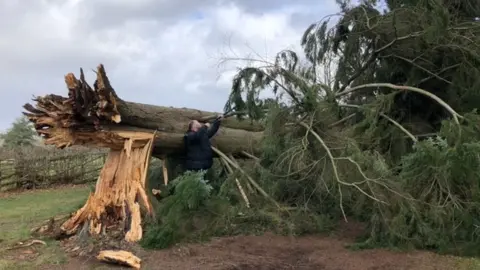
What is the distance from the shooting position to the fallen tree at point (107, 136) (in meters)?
7.12

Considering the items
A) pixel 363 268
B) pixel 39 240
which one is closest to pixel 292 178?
pixel 363 268

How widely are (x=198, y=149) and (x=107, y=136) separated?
1580 mm

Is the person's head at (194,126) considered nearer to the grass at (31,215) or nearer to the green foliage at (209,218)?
the green foliage at (209,218)

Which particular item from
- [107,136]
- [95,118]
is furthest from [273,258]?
[95,118]

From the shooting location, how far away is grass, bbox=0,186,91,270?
20.2 ft

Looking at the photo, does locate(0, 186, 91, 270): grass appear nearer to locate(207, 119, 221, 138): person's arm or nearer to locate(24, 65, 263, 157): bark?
locate(24, 65, 263, 157): bark

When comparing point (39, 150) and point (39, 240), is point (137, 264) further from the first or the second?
point (39, 150)

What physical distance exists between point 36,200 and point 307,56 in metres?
8.18

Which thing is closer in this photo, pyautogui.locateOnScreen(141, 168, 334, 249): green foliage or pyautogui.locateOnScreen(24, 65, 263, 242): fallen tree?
pyautogui.locateOnScreen(141, 168, 334, 249): green foliage

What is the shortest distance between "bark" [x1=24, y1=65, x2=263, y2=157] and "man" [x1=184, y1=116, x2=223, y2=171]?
0.66 feet

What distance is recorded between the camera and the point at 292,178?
25.7 ft

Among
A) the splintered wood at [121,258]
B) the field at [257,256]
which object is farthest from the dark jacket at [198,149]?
the splintered wood at [121,258]

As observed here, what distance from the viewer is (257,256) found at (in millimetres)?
6250

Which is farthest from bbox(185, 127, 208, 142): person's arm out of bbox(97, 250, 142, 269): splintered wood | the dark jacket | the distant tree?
the distant tree
